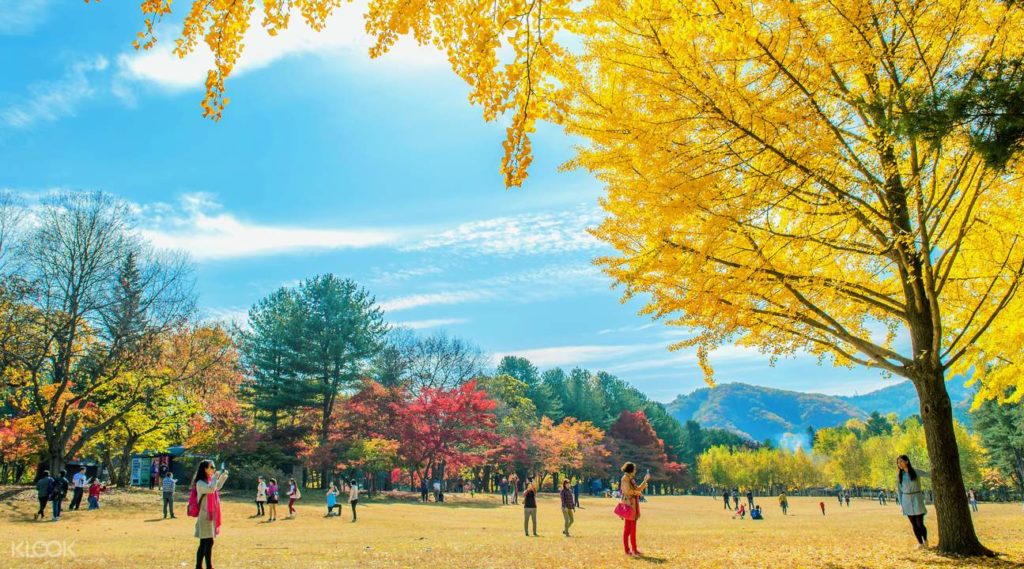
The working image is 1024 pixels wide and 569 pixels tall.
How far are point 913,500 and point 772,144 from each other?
683 centimetres

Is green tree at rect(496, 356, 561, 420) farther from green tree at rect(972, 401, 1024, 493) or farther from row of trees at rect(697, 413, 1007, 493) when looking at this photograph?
green tree at rect(972, 401, 1024, 493)

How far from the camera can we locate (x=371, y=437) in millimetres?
39406

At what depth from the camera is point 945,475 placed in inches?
350

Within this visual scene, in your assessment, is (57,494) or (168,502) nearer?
(57,494)

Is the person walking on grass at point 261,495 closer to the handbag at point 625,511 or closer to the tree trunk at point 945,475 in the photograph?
the handbag at point 625,511

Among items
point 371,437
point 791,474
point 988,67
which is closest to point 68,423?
point 371,437

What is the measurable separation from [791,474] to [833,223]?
315 feet

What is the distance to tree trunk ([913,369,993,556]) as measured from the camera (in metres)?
8.59

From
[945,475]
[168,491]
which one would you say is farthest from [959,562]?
[168,491]

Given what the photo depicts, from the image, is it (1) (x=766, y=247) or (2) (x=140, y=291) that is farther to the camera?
(2) (x=140, y=291)

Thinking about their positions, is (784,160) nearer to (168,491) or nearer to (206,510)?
(206,510)

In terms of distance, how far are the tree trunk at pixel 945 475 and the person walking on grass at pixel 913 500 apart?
1.45 ft

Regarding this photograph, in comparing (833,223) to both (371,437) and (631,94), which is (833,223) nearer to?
(631,94)

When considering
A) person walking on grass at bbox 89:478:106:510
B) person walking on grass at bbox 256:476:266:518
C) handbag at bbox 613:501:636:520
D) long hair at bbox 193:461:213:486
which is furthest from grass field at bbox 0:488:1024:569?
person walking on grass at bbox 89:478:106:510
